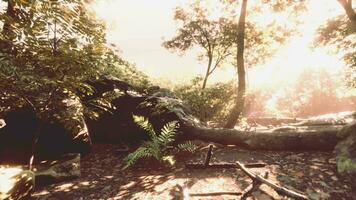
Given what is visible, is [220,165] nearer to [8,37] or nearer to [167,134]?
[167,134]

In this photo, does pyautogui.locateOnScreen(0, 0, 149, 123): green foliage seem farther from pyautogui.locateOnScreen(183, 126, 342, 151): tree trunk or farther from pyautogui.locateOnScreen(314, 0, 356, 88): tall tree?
pyautogui.locateOnScreen(314, 0, 356, 88): tall tree

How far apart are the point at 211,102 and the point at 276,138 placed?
7.04 m

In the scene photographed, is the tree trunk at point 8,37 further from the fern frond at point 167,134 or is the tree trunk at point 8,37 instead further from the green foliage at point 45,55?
the fern frond at point 167,134

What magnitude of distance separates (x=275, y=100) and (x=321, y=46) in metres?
35.4

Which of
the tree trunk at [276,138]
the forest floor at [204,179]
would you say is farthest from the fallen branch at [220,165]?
the tree trunk at [276,138]

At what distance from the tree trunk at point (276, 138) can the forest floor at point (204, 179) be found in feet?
0.81

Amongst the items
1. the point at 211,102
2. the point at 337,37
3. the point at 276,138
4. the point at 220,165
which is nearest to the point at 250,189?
the point at 220,165

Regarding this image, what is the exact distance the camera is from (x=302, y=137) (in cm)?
707

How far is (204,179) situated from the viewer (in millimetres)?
5680

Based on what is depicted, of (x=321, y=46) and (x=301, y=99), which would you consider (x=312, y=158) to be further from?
(x=301, y=99)

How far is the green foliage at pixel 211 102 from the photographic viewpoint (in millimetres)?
14031

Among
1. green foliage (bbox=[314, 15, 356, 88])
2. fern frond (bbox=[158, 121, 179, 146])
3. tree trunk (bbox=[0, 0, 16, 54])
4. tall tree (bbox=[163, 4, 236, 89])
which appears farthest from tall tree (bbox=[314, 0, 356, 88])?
tree trunk (bbox=[0, 0, 16, 54])

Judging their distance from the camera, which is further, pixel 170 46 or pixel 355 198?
pixel 170 46

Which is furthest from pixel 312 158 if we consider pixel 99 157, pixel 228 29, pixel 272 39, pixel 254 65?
pixel 254 65
